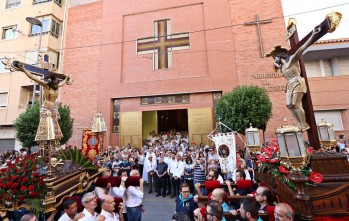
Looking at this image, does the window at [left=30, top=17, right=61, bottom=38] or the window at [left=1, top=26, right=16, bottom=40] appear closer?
the window at [left=30, top=17, right=61, bottom=38]

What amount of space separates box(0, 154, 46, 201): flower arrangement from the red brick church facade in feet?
35.5

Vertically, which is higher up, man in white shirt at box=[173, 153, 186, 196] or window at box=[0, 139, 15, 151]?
window at box=[0, 139, 15, 151]

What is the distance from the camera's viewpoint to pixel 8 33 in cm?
1834

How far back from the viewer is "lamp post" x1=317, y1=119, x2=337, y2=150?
398cm

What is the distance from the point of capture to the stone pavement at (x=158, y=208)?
5.68 meters

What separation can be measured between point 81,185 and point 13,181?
1.24 m

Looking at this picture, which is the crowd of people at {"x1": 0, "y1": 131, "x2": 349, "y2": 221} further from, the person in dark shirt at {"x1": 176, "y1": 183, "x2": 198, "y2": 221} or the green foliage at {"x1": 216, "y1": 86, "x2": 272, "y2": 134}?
the green foliage at {"x1": 216, "y1": 86, "x2": 272, "y2": 134}

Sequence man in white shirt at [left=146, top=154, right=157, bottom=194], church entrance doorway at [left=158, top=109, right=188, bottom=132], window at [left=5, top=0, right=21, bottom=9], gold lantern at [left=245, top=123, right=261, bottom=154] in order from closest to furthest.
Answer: gold lantern at [left=245, top=123, right=261, bottom=154], man in white shirt at [left=146, top=154, right=157, bottom=194], window at [left=5, top=0, right=21, bottom=9], church entrance doorway at [left=158, top=109, right=188, bottom=132]

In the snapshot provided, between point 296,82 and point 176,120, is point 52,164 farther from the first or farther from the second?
point 176,120

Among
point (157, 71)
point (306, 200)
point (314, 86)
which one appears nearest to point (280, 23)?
point (314, 86)

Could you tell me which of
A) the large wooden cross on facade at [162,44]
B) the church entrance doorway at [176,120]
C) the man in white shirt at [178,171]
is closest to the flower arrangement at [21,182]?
the man in white shirt at [178,171]

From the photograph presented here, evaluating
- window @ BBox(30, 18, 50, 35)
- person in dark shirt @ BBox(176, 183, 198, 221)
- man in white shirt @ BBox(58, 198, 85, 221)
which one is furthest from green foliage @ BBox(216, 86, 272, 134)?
window @ BBox(30, 18, 50, 35)

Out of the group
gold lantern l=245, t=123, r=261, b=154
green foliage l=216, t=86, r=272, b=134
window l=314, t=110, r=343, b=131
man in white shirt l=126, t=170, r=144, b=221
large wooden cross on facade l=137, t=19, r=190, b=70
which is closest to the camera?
man in white shirt l=126, t=170, r=144, b=221

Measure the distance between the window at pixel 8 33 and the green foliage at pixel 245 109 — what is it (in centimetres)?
1941
